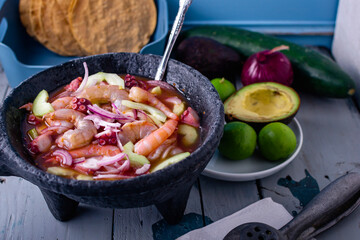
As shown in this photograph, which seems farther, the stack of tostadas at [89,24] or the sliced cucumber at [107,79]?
the stack of tostadas at [89,24]

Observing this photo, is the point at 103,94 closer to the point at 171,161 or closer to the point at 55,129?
the point at 55,129

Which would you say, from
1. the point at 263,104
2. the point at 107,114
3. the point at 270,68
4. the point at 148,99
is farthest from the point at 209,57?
the point at 107,114

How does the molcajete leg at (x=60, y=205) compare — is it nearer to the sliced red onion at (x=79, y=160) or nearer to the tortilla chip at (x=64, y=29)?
the sliced red onion at (x=79, y=160)

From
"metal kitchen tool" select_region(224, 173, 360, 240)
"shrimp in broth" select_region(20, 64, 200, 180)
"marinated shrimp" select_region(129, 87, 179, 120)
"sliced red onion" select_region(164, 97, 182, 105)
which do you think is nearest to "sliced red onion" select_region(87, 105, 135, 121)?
"shrimp in broth" select_region(20, 64, 200, 180)

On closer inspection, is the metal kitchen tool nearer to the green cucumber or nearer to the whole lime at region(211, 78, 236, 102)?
the whole lime at region(211, 78, 236, 102)

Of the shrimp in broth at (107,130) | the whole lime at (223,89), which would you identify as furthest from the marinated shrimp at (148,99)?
the whole lime at (223,89)

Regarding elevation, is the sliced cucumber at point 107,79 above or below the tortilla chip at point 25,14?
above

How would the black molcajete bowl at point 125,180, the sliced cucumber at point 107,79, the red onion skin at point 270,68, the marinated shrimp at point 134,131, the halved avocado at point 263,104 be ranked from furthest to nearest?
1. the red onion skin at point 270,68
2. the halved avocado at point 263,104
3. the sliced cucumber at point 107,79
4. the marinated shrimp at point 134,131
5. the black molcajete bowl at point 125,180
